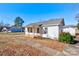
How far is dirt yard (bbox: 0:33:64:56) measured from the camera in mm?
7871

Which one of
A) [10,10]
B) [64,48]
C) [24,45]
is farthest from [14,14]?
[64,48]

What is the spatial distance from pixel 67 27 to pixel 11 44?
113cm

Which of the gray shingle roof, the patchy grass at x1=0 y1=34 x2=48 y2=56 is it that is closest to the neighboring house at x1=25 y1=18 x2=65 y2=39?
the gray shingle roof

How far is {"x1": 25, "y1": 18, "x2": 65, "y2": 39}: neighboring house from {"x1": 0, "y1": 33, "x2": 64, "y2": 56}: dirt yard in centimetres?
12

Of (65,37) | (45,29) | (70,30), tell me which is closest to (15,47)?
(45,29)

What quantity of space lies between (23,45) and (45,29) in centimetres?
53

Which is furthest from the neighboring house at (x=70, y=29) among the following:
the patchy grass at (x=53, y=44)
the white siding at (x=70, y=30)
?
the patchy grass at (x=53, y=44)

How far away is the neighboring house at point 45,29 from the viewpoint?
26.0ft

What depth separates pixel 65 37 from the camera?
7.94 meters

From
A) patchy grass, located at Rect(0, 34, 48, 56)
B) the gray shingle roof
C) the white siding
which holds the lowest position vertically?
patchy grass, located at Rect(0, 34, 48, 56)

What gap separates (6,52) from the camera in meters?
7.86

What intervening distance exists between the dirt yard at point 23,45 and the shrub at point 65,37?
10 centimetres

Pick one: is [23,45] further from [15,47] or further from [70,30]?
[70,30]

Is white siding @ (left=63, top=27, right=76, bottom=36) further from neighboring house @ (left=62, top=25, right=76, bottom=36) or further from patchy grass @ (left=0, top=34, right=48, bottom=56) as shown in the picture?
patchy grass @ (left=0, top=34, right=48, bottom=56)
